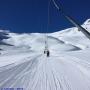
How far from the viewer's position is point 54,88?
7.02m

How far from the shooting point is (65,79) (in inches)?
330

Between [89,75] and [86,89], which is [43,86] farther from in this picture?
[89,75]

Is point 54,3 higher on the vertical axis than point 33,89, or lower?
higher

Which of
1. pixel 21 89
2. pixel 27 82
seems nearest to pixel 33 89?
pixel 21 89

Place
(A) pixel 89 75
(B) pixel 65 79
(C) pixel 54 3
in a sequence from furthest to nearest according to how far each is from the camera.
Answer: (C) pixel 54 3 < (A) pixel 89 75 < (B) pixel 65 79

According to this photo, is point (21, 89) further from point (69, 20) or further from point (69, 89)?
point (69, 20)

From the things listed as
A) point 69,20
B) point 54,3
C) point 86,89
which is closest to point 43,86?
point 86,89

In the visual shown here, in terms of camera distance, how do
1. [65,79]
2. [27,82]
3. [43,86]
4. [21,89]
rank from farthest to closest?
1. [65,79]
2. [27,82]
3. [43,86]
4. [21,89]

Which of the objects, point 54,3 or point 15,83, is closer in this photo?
point 15,83

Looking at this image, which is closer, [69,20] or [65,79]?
[65,79]

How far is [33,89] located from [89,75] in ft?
10.1

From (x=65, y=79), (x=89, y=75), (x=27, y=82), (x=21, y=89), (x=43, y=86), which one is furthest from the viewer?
(x=89, y=75)

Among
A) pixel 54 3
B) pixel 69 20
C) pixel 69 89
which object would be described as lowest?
pixel 69 89

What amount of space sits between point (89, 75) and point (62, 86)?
2119 mm
